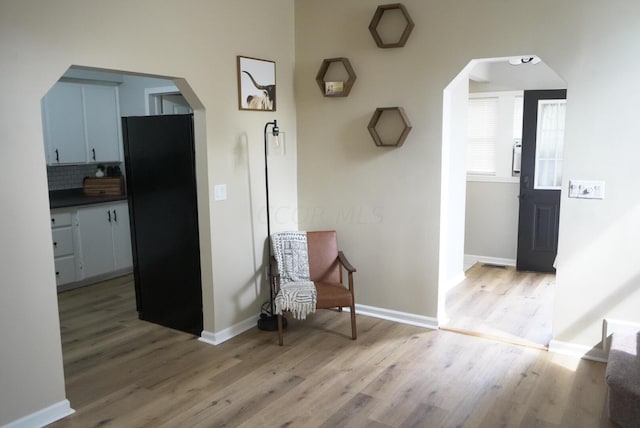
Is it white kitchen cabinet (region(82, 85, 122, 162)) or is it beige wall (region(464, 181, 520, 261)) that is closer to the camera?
white kitchen cabinet (region(82, 85, 122, 162))

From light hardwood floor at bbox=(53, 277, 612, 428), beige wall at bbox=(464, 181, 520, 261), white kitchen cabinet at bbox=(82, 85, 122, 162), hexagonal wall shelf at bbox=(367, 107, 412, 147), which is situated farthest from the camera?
beige wall at bbox=(464, 181, 520, 261)

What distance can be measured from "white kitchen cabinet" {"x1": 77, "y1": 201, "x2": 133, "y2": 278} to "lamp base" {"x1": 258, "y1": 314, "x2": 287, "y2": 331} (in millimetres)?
2248

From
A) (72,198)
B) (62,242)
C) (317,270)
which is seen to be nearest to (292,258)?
(317,270)

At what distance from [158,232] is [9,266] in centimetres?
154

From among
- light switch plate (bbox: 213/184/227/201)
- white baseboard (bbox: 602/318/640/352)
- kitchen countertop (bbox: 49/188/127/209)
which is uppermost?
light switch plate (bbox: 213/184/227/201)

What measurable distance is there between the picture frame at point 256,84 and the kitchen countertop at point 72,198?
231cm

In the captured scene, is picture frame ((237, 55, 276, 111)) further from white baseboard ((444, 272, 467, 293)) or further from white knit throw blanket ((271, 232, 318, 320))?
white baseboard ((444, 272, 467, 293))

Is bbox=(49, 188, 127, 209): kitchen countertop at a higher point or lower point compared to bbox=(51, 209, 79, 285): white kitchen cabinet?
higher

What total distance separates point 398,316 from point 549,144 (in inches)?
110

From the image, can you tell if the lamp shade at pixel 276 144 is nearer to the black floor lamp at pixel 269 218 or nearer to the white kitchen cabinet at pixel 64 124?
the black floor lamp at pixel 269 218

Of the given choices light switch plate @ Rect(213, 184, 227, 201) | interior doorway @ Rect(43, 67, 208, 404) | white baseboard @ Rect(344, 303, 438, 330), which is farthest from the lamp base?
interior doorway @ Rect(43, 67, 208, 404)

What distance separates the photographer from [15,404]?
8.66ft

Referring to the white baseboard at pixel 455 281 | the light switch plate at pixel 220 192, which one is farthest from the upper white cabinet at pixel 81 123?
the white baseboard at pixel 455 281

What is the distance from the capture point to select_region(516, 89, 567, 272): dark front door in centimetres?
550
